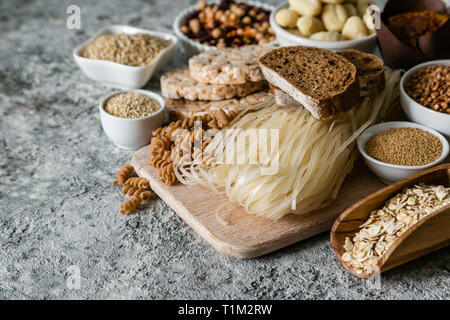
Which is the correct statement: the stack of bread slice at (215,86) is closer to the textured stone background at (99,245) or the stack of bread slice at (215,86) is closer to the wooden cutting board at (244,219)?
the textured stone background at (99,245)

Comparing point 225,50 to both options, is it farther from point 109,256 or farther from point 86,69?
point 109,256

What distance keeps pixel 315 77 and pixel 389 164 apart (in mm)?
607

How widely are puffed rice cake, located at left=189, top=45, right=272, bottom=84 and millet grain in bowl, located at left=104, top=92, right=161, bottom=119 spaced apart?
13.1 inches

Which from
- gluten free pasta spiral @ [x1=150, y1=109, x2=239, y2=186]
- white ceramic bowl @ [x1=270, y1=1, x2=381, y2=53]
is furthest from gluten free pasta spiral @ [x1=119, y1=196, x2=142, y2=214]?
white ceramic bowl @ [x1=270, y1=1, x2=381, y2=53]

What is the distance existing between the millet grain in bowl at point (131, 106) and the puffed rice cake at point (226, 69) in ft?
1.09

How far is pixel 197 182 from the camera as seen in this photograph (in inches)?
100

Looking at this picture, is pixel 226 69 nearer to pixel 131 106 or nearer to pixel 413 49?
pixel 131 106

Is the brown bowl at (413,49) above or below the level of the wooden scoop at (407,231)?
above

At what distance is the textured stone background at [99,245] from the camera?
2131 millimetres

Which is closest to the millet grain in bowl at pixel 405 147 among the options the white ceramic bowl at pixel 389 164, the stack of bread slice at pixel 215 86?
the white ceramic bowl at pixel 389 164

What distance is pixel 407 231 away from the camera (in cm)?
201

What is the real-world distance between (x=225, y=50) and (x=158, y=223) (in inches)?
54.1

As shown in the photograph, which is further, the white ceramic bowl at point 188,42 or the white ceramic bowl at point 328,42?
the white ceramic bowl at point 188,42

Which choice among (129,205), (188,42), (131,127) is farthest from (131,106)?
(188,42)
